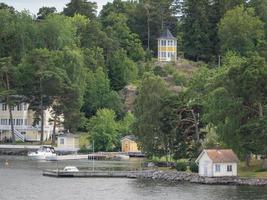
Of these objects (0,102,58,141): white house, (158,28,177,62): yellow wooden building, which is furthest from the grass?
(158,28,177,62): yellow wooden building

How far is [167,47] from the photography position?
13850cm

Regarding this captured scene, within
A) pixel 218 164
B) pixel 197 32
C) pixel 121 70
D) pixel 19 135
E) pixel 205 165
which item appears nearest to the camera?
pixel 218 164

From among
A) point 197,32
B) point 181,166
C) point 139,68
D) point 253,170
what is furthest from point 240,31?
point 253,170

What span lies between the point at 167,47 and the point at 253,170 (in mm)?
62107

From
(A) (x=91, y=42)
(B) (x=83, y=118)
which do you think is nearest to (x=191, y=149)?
(B) (x=83, y=118)

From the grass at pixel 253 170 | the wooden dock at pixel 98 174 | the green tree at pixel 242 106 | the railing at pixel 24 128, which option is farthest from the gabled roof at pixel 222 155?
the railing at pixel 24 128

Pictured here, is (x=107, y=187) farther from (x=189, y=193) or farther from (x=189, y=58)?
(x=189, y=58)

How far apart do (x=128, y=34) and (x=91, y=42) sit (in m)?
7.96

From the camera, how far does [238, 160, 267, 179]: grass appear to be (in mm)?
75144

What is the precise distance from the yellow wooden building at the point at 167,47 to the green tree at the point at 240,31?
8700 mm

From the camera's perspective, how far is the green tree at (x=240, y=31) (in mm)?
130750

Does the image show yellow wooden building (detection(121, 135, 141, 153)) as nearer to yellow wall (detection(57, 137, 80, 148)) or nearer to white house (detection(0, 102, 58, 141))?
yellow wall (detection(57, 137, 80, 148))

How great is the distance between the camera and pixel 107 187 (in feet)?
240

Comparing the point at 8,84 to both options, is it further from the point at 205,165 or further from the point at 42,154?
the point at 205,165
